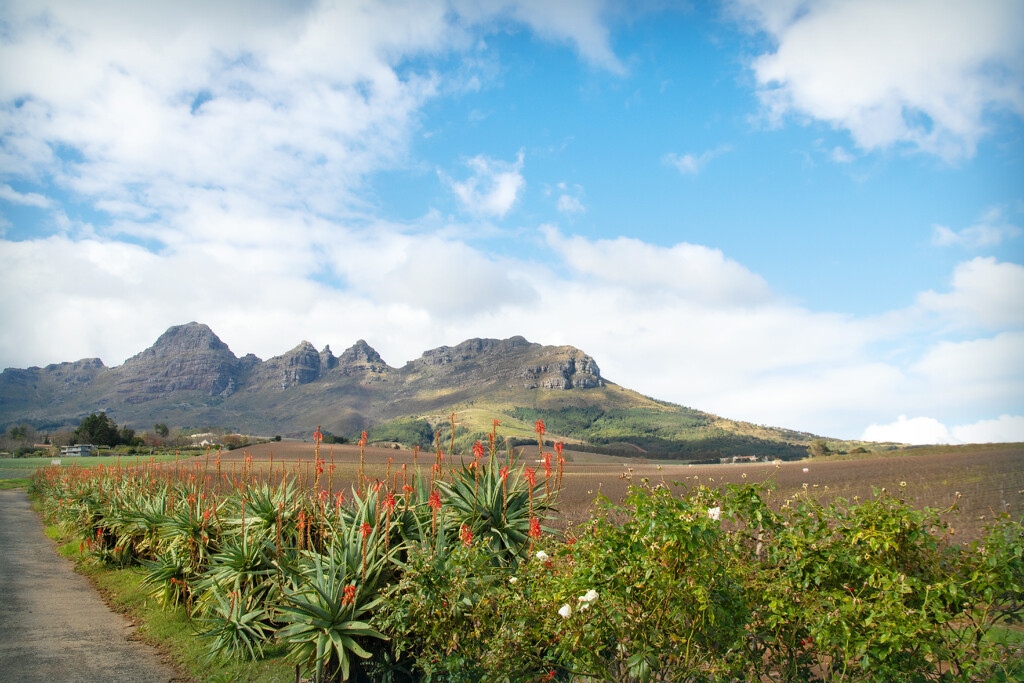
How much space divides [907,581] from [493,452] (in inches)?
159

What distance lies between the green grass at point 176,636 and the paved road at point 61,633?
0.63ft

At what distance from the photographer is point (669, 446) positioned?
11681cm

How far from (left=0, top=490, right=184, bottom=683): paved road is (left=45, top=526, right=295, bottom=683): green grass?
7.5 inches

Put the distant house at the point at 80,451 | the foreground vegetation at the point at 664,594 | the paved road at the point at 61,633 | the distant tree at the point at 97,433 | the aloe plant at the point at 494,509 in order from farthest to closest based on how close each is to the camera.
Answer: the distant tree at the point at 97,433
the distant house at the point at 80,451
the paved road at the point at 61,633
the aloe plant at the point at 494,509
the foreground vegetation at the point at 664,594

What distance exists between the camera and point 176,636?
26.9ft

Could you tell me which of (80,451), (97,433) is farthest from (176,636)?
(97,433)

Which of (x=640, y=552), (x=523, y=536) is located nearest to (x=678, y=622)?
(x=640, y=552)

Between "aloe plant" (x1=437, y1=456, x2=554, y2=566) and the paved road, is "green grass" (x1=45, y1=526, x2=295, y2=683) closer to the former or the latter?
the paved road

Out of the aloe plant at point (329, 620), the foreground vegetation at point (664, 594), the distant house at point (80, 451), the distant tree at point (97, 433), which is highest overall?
the foreground vegetation at point (664, 594)

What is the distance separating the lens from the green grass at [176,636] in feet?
21.7

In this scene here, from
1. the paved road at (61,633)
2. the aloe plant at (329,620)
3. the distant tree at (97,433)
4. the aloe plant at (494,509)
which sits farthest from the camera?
the distant tree at (97,433)

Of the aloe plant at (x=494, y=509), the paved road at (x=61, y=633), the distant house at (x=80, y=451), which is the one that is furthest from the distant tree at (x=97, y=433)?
the aloe plant at (x=494, y=509)

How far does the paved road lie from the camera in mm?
6734

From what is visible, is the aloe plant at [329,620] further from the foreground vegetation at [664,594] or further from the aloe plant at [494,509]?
the aloe plant at [494,509]
